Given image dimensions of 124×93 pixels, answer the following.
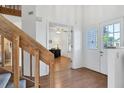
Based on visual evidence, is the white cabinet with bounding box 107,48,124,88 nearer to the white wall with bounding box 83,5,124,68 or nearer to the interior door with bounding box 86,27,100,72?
the white wall with bounding box 83,5,124,68

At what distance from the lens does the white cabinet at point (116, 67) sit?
8.93ft

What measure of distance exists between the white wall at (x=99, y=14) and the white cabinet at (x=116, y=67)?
6.50 ft

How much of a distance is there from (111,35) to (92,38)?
3.68ft

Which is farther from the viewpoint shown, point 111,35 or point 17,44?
point 111,35

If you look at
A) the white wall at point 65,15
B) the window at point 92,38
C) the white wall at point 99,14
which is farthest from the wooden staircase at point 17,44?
the window at point 92,38

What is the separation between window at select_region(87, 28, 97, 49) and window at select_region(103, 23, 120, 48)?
611 mm

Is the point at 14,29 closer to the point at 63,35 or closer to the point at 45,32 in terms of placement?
the point at 45,32

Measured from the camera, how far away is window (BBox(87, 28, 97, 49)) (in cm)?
557

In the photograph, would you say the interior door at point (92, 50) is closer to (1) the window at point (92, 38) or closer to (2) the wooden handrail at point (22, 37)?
(1) the window at point (92, 38)

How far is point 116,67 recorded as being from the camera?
2750 millimetres

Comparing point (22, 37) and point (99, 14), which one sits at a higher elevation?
point (99, 14)

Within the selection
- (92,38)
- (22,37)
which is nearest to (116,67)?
(22,37)

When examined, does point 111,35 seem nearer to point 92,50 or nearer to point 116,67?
point 92,50
